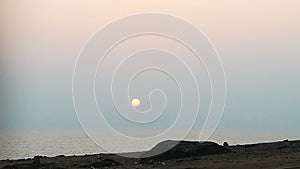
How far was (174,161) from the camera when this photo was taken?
13.4 m

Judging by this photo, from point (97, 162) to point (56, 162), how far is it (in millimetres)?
1007

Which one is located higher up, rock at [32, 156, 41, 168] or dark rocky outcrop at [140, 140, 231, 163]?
dark rocky outcrop at [140, 140, 231, 163]

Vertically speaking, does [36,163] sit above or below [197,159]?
below

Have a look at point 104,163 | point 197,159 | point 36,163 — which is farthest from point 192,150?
point 36,163

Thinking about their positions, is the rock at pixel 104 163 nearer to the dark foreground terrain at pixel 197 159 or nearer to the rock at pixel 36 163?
the dark foreground terrain at pixel 197 159

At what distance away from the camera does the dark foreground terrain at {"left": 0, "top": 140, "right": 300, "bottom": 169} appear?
11.1 meters

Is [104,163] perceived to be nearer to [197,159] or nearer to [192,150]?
[197,159]

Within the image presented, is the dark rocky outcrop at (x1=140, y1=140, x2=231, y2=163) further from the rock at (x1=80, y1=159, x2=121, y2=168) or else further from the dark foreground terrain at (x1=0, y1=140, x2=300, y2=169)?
the rock at (x1=80, y1=159, x2=121, y2=168)

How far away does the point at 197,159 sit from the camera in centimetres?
1398

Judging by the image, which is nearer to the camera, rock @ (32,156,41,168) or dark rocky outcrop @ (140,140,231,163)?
rock @ (32,156,41,168)

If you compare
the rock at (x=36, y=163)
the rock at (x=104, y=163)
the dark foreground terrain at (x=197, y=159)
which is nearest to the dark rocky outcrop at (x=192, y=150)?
the dark foreground terrain at (x=197, y=159)

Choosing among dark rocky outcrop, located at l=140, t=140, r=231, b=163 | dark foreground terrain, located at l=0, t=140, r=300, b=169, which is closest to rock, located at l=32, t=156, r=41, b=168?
dark foreground terrain, located at l=0, t=140, r=300, b=169

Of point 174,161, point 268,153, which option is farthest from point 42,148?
point 268,153

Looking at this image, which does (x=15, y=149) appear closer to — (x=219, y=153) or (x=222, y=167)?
(x=222, y=167)
